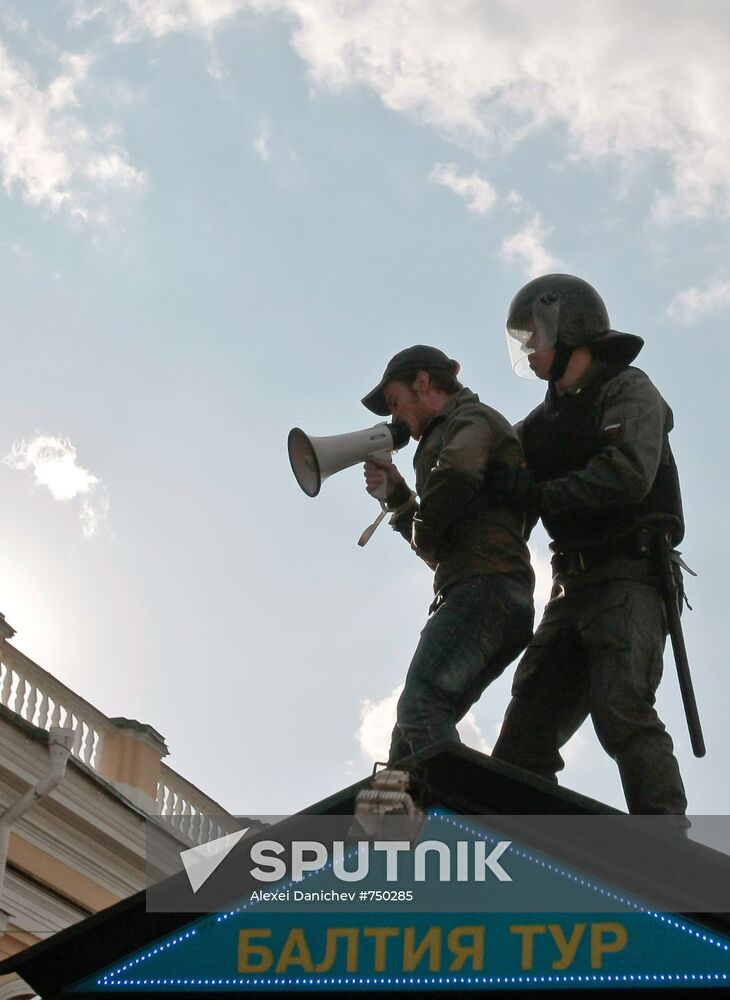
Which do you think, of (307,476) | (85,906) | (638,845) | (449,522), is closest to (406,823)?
(638,845)

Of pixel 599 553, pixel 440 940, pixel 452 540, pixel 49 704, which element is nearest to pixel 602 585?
pixel 599 553

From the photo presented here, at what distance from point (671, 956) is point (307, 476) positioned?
238cm

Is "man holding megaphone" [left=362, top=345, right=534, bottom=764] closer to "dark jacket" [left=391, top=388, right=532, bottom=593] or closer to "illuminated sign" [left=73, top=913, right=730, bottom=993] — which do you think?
"dark jacket" [left=391, top=388, right=532, bottom=593]

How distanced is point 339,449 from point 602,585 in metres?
1.06

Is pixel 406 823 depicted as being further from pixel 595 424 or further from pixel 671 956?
pixel 595 424

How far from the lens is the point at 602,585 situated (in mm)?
5543

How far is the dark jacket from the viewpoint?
17.7 ft

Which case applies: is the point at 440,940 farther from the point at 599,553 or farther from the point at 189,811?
the point at 189,811

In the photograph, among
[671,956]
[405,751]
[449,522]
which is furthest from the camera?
[449,522]

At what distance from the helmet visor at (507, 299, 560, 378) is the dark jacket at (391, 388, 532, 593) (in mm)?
349

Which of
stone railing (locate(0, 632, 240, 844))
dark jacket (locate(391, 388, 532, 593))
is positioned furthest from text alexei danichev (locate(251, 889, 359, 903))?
stone railing (locate(0, 632, 240, 844))

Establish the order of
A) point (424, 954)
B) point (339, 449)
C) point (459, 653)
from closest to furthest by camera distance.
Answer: point (424, 954) → point (459, 653) → point (339, 449)

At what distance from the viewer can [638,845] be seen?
4.38 meters

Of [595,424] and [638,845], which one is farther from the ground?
[595,424]
